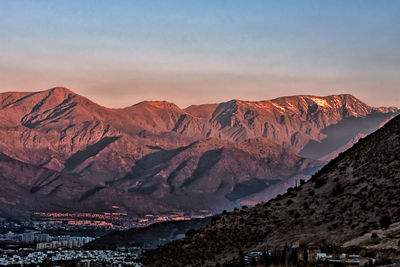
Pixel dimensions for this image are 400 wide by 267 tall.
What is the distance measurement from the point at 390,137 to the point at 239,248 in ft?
113

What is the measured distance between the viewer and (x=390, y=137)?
12412 centimetres

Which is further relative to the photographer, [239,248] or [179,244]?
[179,244]

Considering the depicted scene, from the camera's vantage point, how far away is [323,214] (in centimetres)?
11150

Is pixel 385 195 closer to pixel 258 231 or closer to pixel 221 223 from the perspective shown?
pixel 258 231

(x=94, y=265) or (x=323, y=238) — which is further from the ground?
(x=323, y=238)

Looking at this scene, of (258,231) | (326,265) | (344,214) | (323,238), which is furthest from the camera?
(258,231)

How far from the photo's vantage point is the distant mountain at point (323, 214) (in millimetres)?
102562

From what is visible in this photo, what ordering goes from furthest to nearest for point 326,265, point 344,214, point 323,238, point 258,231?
1. point 258,231
2. point 344,214
3. point 323,238
4. point 326,265

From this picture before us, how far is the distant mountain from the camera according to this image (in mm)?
102562

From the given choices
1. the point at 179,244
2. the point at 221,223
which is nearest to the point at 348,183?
the point at 221,223

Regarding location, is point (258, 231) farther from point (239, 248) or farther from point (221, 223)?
point (221, 223)

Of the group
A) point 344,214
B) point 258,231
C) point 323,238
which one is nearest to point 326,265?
point 323,238

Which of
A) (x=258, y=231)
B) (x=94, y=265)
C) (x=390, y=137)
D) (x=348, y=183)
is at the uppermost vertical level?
(x=390, y=137)

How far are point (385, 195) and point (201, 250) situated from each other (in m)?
32.8
